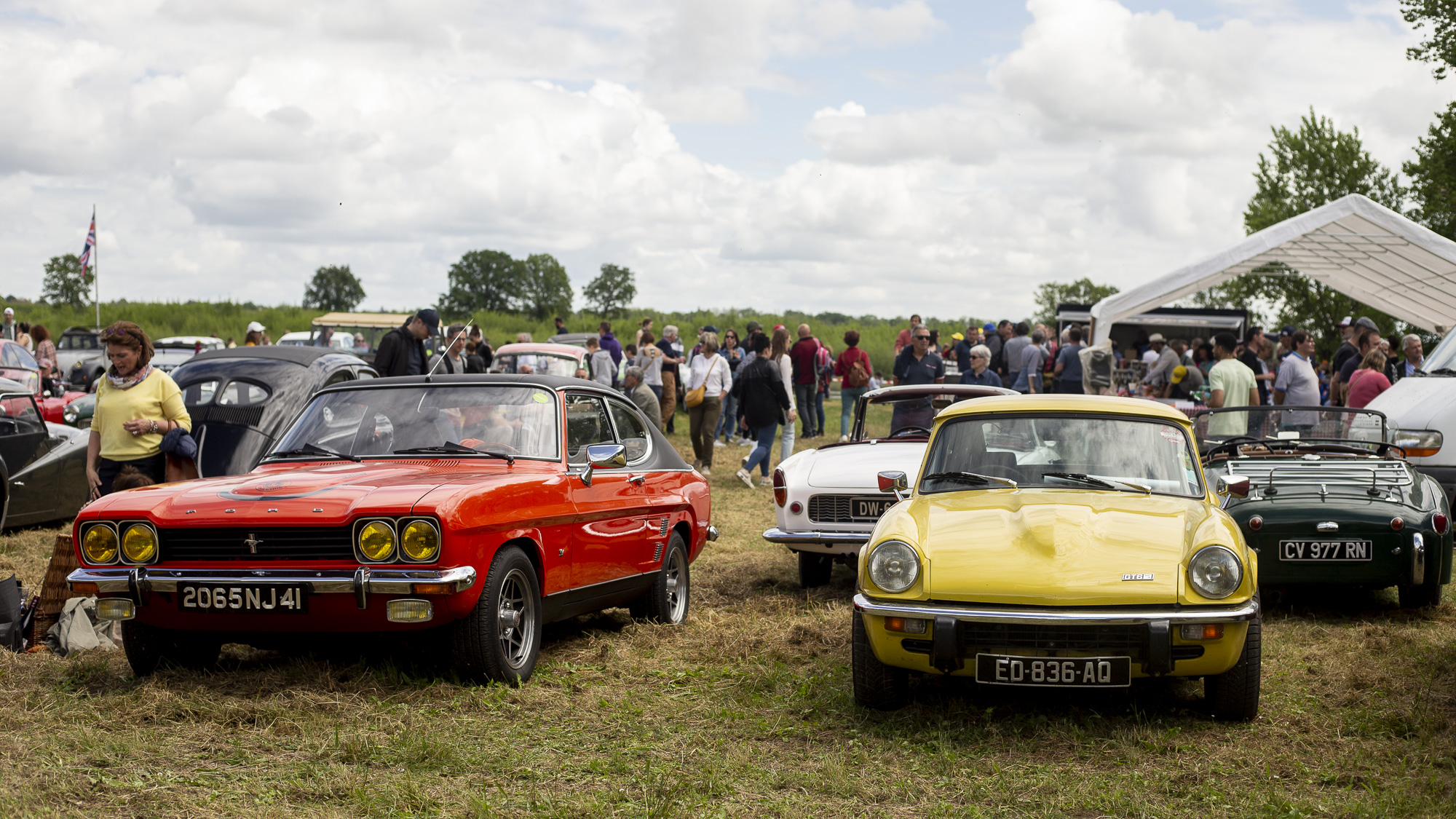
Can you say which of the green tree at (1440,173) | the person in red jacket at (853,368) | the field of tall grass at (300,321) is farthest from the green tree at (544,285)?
the person in red jacket at (853,368)

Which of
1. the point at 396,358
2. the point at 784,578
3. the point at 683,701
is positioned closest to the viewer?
the point at 683,701

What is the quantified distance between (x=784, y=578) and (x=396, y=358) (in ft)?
12.8

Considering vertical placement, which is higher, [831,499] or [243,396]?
[243,396]

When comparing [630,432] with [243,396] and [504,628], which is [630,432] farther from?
[243,396]

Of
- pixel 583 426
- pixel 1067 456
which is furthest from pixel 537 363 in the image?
pixel 1067 456

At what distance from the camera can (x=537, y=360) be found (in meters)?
19.3

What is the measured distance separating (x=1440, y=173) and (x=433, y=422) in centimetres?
3475

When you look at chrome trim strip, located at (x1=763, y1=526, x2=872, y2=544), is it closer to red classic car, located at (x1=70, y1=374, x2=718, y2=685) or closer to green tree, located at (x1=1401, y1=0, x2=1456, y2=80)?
red classic car, located at (x1=70, y1=374, x2=718, y2=685)

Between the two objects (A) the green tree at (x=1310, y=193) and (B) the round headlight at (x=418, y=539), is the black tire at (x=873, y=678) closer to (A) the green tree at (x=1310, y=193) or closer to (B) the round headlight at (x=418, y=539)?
(B) the round headlight at (x=418, y=539)

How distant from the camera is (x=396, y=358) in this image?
10.7 metres

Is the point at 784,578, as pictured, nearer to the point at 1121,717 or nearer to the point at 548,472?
the point at 548,472

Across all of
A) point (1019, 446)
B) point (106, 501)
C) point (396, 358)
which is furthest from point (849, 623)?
point (396, 358)

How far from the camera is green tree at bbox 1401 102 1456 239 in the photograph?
3338cm

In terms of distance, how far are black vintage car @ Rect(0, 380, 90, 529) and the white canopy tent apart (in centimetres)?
1373
